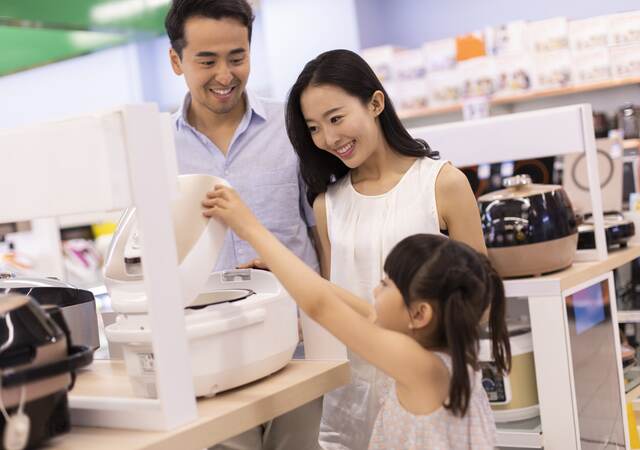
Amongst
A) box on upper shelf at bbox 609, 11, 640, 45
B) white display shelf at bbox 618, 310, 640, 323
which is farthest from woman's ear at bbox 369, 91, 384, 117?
box on upper shelf at bbox 609, 11, 640, 45

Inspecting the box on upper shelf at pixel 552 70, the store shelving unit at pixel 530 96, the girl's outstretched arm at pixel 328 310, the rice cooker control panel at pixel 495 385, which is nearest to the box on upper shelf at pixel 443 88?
the store shelving unit at pixel 530 96

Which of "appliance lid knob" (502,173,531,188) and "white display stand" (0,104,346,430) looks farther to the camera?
"appliance lid knob" (502,173,531,188)

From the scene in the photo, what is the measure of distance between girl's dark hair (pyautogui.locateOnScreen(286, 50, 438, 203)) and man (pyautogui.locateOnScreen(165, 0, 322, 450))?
0.13 meters

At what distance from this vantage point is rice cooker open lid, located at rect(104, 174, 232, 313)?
141 cm

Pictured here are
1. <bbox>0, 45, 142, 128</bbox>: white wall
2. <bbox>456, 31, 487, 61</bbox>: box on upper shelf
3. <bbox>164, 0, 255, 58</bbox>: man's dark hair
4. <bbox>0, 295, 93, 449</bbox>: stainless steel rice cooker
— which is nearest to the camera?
<bbox>0, 295, 93, 449</bbox>: stainless steel rice cooker

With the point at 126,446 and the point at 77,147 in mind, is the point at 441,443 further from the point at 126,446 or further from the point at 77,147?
the point at 77,147

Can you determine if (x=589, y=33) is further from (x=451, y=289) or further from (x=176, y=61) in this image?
(x=451, y=289)

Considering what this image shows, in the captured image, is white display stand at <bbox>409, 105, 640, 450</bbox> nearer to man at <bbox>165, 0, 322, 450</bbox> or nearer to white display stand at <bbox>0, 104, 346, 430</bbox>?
man at <bbox>165, 0, 322, 450</bbox>

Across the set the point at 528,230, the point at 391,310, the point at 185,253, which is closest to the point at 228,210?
the point at 185,253

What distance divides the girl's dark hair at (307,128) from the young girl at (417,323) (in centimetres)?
45

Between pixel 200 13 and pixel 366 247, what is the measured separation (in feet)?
2.23

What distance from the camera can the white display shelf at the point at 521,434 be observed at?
2.49 meters

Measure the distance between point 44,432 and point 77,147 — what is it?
42 cm

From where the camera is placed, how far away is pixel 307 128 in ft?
6.32
